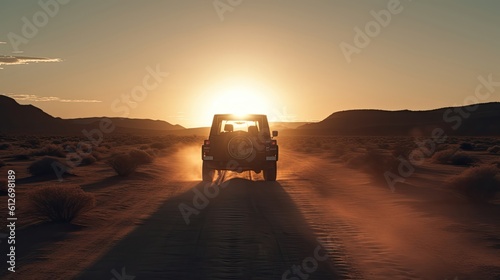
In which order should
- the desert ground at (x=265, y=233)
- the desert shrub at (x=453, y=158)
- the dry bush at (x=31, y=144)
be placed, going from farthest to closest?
the dry bush at (x=31, y=144), the desert shrub at (x=453, y=158), the desert ground at (x=265, y=233)

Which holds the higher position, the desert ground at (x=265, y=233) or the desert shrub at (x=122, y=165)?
the desert shrub at (x=122, y=165)

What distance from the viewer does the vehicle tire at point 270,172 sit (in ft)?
72.4

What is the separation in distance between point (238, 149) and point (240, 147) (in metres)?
0.10

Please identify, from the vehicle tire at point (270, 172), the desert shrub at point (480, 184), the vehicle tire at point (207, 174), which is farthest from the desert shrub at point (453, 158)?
the desert shrub at point (480, 184)

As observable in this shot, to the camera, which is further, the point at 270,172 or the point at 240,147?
the point at 270,172

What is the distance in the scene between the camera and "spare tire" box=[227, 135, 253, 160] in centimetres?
2129

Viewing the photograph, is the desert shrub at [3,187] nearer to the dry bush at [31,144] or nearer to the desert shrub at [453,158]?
the desert shrub at [453,158]

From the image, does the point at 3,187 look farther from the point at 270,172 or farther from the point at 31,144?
the point at 31,144

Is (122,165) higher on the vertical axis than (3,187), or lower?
higher

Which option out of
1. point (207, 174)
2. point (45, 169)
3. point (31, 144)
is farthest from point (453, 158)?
point (31, 144)

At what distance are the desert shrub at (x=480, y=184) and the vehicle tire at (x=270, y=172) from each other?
24.7ft

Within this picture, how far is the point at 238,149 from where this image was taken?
21.3m

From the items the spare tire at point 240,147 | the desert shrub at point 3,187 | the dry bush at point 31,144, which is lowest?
the dry bush at point 31,144

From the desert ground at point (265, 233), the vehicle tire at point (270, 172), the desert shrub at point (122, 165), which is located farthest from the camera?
the desert shrub at point (122, 165)
